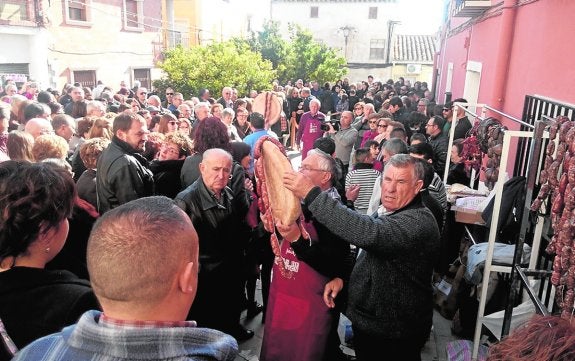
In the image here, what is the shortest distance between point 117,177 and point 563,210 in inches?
127

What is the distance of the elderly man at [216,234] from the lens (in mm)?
3490

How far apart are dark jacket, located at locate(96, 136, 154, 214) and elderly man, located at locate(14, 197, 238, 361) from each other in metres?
2.63

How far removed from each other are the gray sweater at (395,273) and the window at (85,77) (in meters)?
18.5

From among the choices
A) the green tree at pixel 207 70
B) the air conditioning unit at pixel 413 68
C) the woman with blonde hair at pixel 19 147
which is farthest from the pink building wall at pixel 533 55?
the air conditioning unit at pixel 413 68

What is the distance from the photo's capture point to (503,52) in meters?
6.70

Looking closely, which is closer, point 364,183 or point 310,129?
point 364,183

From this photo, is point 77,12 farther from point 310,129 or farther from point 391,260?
point 391,260

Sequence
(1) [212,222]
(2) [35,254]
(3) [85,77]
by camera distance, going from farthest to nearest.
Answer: (3) [85,77], (1) [212,222], (2) [35,254]

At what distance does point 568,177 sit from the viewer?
257 centimetres

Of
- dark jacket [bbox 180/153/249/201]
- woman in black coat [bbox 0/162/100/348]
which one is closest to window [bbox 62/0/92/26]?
dark jacket [bbox 180/153/249/201]

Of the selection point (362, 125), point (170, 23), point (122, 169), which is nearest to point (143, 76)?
point (170, 23)

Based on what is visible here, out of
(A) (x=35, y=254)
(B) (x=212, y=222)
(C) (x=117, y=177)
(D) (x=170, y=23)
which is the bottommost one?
(B) (x=212, y=222)

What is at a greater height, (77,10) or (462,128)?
(77,10)

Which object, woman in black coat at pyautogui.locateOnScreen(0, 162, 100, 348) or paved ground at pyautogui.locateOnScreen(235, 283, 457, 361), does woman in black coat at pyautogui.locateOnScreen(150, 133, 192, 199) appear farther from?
woman in black coat at pyautogui.locateOnScreen(0, 162, 100, 348)
